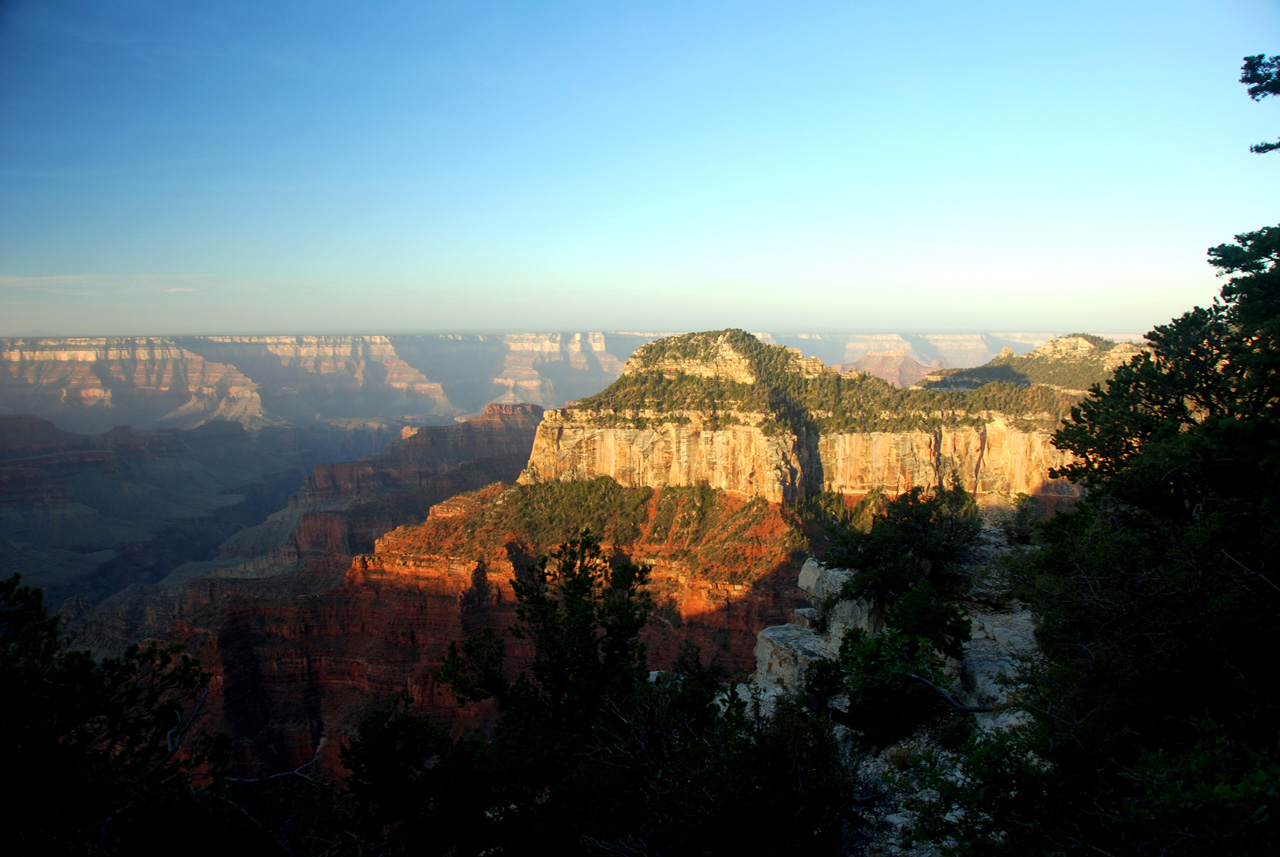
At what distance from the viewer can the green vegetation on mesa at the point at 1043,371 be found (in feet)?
202

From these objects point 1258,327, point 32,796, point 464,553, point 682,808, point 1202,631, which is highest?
point 1258,327

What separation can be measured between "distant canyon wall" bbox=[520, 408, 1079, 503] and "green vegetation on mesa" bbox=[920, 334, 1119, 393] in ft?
33.0

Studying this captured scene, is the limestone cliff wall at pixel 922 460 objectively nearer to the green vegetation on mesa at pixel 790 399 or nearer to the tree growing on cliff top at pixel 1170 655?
the green vegetation on mesa at pixel 790 399

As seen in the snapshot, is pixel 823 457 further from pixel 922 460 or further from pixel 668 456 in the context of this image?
pixel 668 456

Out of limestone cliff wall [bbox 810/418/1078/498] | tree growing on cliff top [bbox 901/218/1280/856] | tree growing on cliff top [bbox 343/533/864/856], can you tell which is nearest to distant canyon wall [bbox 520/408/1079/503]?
limestone cliff wall [bbox 810/418/1078/498]

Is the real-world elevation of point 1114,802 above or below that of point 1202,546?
below

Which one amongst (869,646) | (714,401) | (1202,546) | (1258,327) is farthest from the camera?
(714,401)

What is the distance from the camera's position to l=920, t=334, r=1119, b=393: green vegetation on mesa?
61.6 metres

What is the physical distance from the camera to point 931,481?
56.9 m

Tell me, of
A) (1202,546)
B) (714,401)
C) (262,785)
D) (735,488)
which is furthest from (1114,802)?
(714,401)

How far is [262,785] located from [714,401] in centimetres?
5023

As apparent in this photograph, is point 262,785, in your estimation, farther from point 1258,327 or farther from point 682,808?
point 1258,327

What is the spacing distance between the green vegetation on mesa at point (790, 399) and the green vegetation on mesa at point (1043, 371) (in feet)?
10.3

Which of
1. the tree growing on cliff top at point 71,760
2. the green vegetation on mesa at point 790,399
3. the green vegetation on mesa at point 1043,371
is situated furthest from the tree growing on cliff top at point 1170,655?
the green vegetation on mesa at point 1043,371
